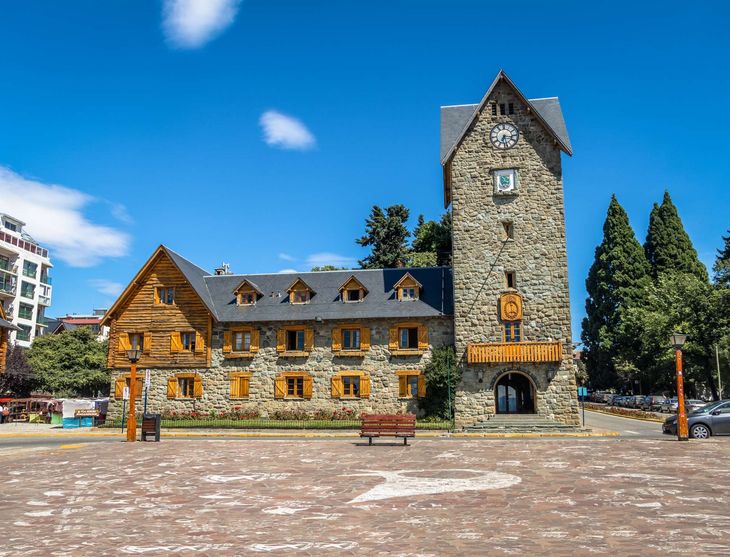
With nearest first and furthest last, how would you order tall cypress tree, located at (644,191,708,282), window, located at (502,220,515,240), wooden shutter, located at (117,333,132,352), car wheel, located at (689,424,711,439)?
car wheel, located at (689,424,711,439)
window, located at (502,220,515,240)
wooden shutter, located at (117,333,132,352)
tall cypress tree, located at (644,191,708,282)

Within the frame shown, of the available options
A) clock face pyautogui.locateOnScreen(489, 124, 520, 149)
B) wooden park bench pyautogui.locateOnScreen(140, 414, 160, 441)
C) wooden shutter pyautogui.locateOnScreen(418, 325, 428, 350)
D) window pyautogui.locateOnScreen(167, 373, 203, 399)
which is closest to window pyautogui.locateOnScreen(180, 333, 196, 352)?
window pyautogui.locateOnScreen(167, 373, 203, 399)

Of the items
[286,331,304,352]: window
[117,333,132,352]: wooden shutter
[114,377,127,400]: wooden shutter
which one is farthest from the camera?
[117,333,132,352]: wooden shutter

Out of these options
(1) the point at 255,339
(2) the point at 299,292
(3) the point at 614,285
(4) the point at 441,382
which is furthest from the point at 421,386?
(3) the point at 614,285

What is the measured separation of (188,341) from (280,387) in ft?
23.7

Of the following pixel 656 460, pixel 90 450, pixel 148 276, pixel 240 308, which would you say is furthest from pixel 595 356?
pixel 90 450

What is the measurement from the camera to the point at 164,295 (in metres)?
42.3

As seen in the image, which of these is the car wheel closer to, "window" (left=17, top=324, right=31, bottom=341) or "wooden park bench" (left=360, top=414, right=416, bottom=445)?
"wooden park bench" (left=360, top=414, right=416, bottom=445)

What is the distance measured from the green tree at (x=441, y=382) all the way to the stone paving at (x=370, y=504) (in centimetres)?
1502

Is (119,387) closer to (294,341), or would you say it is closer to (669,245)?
(294,341)

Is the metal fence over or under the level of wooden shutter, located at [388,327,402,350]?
under

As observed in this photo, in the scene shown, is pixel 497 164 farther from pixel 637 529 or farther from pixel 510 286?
pixel 637 529

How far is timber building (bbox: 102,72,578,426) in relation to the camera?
35.6m

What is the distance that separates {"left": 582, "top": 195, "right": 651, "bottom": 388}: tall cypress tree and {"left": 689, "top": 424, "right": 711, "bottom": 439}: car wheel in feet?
138

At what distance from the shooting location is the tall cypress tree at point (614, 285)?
68.2m
